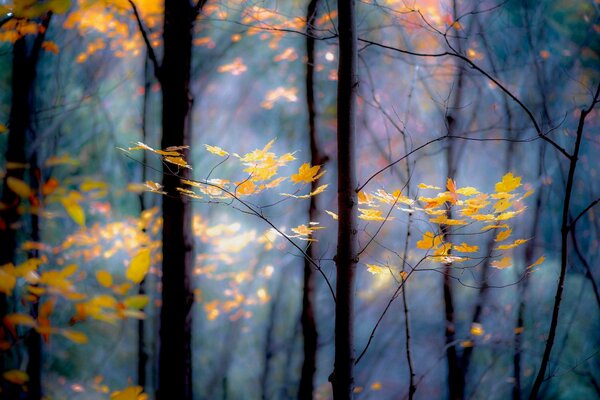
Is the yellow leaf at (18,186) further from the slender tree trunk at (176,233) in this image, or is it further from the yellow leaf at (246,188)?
the slender tree trunk at (176,233)

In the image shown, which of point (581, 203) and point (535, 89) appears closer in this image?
point (535, 89)

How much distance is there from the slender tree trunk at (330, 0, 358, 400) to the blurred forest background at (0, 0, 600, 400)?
0.90 m

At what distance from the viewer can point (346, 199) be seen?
4.68 feet

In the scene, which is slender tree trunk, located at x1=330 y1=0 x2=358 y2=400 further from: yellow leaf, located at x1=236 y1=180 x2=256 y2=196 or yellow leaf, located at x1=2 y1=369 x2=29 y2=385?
yellow leaf, located at x1=2 y1=369 x2=29 y2=385

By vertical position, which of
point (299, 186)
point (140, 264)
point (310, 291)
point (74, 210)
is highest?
point (299, 186)

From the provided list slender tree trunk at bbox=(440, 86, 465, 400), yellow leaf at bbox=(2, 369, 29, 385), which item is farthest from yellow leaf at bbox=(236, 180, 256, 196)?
slender tree trunk at bbox=(440, 86, 465, 400)

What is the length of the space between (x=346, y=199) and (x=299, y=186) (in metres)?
4.98

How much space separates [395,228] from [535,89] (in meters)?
3.51

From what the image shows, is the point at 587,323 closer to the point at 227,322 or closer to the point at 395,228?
the point at 395,228

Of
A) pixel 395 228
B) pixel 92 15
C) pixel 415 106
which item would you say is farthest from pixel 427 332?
pixel 92 15

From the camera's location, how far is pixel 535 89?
482 cm

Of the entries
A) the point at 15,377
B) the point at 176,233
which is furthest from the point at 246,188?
the point at 176,233

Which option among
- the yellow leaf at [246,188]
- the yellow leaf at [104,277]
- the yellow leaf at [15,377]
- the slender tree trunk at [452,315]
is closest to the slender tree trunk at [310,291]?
the slender tree trunk at [452,315]

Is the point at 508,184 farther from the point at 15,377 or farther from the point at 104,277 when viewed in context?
the point at 15,377
